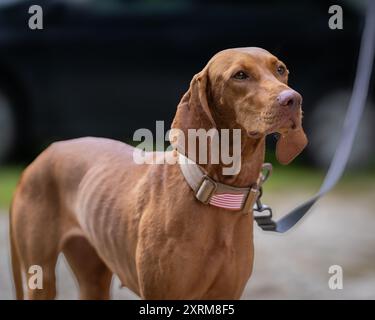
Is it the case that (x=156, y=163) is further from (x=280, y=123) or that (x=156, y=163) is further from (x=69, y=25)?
(x=69, y=25)

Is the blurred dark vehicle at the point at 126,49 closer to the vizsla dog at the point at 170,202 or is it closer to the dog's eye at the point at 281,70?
the vizsla dog at the point at 170,202

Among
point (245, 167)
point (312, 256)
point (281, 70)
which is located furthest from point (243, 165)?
point (312, 256)

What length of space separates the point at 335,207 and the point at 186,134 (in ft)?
17.0

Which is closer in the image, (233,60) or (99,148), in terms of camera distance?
(233,60)

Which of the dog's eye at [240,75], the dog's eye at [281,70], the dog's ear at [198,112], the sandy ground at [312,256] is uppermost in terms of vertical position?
the dog's eye at [281,70]

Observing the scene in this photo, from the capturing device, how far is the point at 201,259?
10.1 feet

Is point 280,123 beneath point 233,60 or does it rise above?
beneath

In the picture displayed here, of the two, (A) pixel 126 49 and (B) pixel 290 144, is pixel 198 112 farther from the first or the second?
(A) pixel 126 49

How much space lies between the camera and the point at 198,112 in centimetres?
303

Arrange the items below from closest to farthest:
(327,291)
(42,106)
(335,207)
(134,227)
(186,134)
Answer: (186,134)
(134,227)
(327,291)
(335,207)
(42,106)

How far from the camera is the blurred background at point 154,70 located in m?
7.79

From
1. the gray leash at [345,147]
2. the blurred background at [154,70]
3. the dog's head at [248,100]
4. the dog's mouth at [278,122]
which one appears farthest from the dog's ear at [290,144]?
the blurred background at [154,70]

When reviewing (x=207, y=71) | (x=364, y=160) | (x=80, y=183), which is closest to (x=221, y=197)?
(x=207, y=71)

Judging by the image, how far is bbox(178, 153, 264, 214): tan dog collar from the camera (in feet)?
10.0
